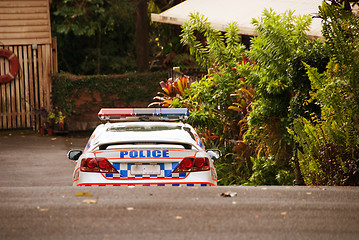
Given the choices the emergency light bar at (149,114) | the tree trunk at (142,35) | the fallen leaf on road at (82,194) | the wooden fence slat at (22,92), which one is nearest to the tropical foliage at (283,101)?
the emergency light bar at (149,114)

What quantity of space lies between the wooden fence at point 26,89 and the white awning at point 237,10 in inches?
203

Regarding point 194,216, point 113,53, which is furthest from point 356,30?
point 113,53

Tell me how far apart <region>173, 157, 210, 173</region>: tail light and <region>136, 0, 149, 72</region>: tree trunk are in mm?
17508

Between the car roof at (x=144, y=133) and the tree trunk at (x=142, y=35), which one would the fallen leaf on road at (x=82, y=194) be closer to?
the car roof at (x=144, y=133)

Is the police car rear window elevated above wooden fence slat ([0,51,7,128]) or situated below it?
above

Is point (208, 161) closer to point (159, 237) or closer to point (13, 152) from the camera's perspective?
point (159, 237)

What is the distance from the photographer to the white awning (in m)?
13.4

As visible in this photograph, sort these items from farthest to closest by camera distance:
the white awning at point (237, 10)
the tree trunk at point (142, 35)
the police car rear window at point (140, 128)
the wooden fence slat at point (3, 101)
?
the tree trunk at point (142, 35), the wooden fence slat at point (3, 101), the white awning at point (237, 10), the police car rear window at point (140, 128)

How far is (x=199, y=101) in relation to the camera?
491 inches

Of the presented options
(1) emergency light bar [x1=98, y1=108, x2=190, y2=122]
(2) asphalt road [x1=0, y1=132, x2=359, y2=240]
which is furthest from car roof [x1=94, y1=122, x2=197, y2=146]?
(2) asphalt road [x1=0, y1=132, x2=359, y2=240]

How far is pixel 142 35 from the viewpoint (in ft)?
80.5

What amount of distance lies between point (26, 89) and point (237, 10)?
27.4ft

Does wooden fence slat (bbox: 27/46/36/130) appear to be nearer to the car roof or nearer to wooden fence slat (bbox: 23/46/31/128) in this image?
wooden fence slat (bbox: 23/46/31/128)

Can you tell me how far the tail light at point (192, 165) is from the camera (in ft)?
23.6
